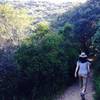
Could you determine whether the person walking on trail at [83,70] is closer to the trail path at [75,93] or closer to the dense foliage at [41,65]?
the trail path at [75,93]

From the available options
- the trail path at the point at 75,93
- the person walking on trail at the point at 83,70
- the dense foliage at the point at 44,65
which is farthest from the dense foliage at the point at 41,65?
the person walking on trail at the point at 83,70

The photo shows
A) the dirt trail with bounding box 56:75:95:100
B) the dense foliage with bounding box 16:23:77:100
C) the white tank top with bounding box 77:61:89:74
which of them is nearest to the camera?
the white tank top with bounding box 77:61:89:74

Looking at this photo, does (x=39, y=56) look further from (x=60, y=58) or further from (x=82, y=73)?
(x=82, y=73)

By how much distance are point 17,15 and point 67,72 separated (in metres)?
4.82

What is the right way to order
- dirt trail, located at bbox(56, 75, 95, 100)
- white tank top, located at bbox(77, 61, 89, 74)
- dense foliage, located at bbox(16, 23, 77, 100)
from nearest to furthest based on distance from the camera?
white tank top, located at bbox(77, 61, 89, 74) → dirt trail, located at bbox(56, 75, 95, 100) → dense foliage, located at bbox(16, 23, 77, 100)

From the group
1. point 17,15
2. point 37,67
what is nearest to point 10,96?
point 37,67

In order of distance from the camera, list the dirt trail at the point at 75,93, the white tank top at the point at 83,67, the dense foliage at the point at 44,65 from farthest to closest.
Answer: the dense foliage at the point at 44,65 < the dirt trail at the point at 75,93 < the white tank top at the point at 83,67

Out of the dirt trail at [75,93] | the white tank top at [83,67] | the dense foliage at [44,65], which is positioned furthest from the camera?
the dense foliage at [44,65]

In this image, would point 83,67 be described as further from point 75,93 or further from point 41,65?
point 41,65

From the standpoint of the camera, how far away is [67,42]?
13.9 m

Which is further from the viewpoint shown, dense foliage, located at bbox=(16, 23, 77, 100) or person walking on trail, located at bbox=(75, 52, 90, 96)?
dense foliage, located at bbox=(16, 23, 77, 100)

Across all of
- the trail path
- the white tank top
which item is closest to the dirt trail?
the trail path

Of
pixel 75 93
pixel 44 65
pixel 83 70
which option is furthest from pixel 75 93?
pixel 44 65

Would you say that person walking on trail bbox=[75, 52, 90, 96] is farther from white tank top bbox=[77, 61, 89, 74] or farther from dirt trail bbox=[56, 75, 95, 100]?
dirt trail bbox=[56, 75, 95, 100]
